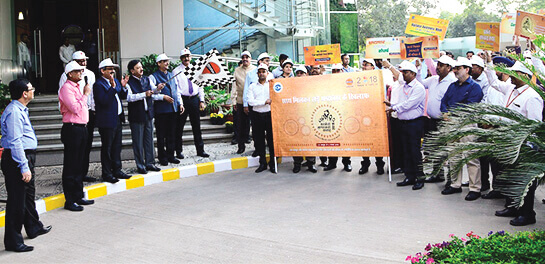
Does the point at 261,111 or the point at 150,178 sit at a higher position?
the point at 261,111

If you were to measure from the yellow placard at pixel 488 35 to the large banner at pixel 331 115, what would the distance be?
2667mm

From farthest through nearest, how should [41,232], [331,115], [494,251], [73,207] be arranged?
[331,115], [73,207], [41,232], [494,251]

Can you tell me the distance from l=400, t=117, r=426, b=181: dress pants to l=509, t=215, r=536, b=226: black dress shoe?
7.84ft

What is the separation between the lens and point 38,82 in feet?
53.2

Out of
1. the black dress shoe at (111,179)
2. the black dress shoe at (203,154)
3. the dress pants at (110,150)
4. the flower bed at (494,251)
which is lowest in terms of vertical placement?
the flower bed at (494,251)

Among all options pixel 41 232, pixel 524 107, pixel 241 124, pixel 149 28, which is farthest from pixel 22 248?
pixel 149 28

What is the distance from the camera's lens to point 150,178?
938 cm

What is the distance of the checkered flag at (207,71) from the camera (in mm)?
10711

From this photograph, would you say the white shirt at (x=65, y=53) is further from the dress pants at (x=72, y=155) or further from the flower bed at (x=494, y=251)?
the flower bed at (x=494, y=251)

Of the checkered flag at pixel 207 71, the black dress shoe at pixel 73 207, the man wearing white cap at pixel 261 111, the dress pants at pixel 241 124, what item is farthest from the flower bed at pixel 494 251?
the dress pants at pixel 241 124

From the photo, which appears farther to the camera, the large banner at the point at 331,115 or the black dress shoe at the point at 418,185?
the large banner at the point at 331,115

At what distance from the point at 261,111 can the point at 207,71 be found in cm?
149

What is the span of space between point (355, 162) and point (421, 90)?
306cm

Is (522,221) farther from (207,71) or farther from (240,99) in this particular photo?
(240,99)
